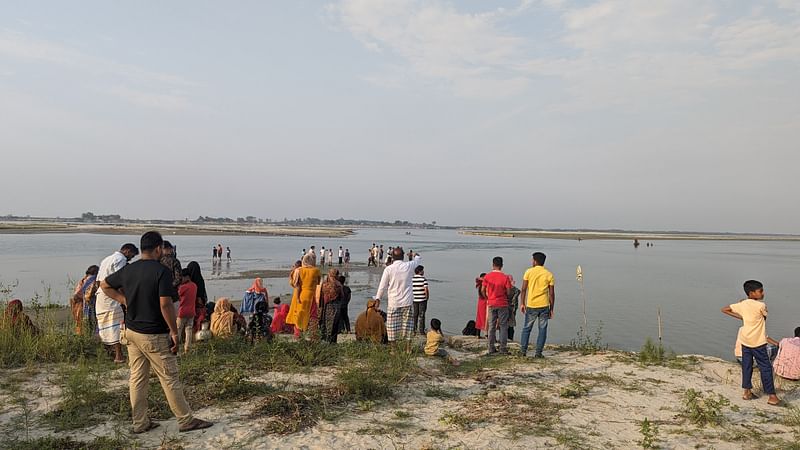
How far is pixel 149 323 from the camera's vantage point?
438cm

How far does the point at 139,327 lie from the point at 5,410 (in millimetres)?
2176

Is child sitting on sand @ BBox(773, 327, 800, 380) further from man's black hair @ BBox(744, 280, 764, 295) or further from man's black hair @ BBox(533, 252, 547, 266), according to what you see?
man's black hair @ BBox(533, 252, 547, 266)

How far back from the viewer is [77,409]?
507 centimetres

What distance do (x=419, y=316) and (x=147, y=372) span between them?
6577mm

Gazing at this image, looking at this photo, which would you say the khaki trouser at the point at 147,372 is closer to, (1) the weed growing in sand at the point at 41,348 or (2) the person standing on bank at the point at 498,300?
(1) the weed growing in sand at the point at 41,348

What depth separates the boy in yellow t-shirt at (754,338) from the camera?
603cm

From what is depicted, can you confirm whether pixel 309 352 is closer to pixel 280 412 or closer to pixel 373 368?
pixel 373 368

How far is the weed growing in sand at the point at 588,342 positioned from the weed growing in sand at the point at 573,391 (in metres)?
2.61

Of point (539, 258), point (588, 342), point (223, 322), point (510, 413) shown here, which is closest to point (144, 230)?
→ point (223, 322)

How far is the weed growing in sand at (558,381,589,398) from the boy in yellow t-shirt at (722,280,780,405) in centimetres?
205

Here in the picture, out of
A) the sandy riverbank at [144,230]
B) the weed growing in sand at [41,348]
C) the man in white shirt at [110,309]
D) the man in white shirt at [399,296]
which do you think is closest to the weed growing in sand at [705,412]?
the man in white shirt at [399,296]

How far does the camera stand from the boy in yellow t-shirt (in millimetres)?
6027

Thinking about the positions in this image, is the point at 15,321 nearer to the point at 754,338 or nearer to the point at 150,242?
the point at 150,242

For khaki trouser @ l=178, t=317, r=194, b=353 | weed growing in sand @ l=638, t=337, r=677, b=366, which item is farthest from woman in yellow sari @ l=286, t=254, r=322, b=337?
weed growing in sand @ l=638, t=337, r=677, b=366
